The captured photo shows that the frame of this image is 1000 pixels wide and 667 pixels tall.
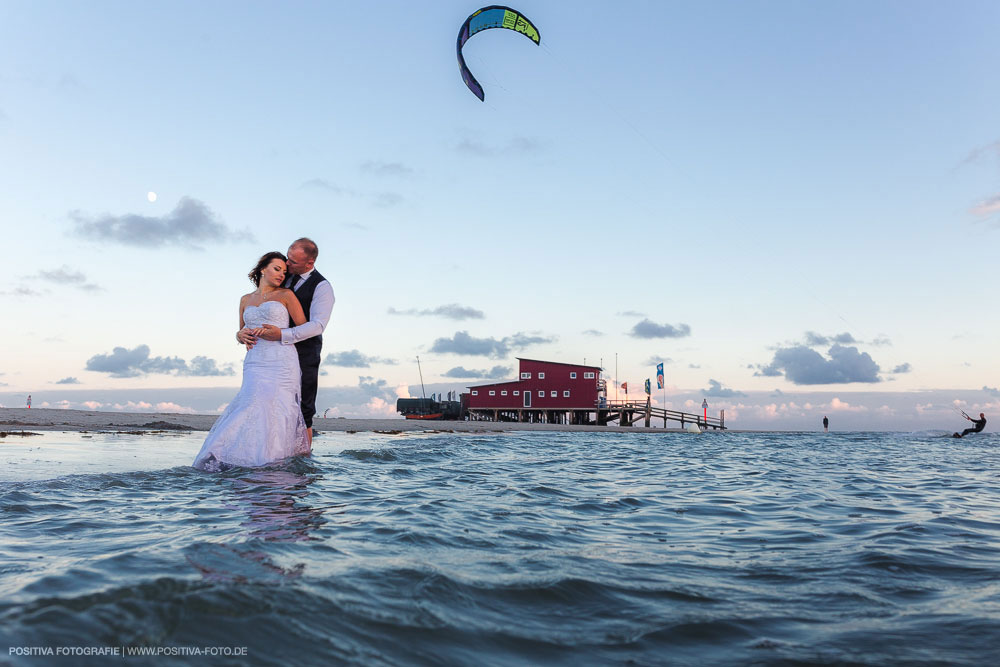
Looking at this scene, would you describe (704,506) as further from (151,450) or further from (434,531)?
(151,450)

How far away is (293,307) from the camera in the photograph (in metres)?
6.44

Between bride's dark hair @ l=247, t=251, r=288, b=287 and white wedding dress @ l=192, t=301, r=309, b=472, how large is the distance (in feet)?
1.76

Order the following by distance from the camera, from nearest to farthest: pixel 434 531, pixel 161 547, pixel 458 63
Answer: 1. pixel 161 547
2. pixel 434 531
3. pixel 458 63

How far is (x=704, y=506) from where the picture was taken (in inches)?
229

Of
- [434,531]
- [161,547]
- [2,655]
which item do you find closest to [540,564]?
[434,531]

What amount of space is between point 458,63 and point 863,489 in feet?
48.9

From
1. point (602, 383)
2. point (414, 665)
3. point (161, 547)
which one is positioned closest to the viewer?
point (414, 665)

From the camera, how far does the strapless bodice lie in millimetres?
6145

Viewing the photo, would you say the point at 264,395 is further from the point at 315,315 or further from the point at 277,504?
the point at 277,504

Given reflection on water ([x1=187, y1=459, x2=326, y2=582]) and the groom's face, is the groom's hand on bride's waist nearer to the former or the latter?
the groom's face

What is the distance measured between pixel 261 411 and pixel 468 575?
13.8ft

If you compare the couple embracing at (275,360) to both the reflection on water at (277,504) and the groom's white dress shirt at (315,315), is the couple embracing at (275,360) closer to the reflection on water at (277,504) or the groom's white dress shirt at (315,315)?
the groom's white dress shirt at (315,315)

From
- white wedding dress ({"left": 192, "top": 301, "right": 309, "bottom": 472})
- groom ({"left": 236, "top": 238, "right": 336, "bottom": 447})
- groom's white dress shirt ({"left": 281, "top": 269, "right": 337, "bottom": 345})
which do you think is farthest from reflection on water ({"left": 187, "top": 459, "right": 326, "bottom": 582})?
groom's white dress shirt ({"left": 281, "top": 269, "right": 337, "bottom": 345})

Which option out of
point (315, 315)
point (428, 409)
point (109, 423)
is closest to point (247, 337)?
point (315, 315)
